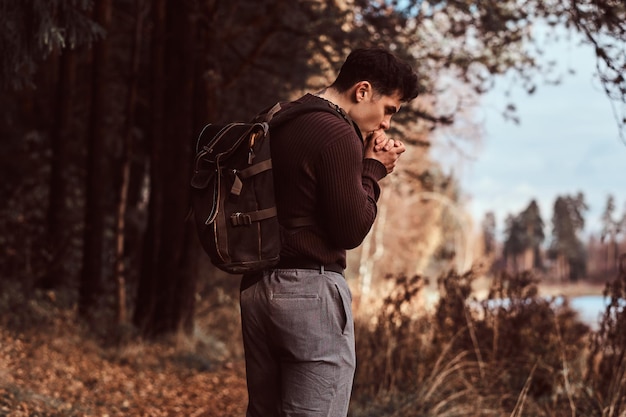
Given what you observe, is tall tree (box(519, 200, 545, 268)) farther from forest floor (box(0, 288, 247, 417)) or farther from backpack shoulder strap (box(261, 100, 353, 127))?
backpack shoulder strap (box(261, 100, 353, 127))

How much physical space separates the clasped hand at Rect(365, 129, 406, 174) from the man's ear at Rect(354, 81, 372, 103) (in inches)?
6.2

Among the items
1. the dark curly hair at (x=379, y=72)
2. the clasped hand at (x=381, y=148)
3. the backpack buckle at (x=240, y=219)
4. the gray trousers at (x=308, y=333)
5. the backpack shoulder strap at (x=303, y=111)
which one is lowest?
the gray trousers at (x=308, y=333)

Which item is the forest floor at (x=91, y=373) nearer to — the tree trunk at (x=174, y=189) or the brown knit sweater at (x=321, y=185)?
the tree trunk at (x=174, y=189)

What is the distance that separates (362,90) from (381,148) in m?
0.23

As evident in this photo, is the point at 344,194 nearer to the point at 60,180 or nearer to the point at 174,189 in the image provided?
the point at 174,189

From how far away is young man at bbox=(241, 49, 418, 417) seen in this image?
3062mm

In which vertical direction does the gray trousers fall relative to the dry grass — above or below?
above

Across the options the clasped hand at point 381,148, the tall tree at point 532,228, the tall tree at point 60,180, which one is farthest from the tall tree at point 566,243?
the clasped hand at point 381,148

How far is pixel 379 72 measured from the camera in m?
3.18

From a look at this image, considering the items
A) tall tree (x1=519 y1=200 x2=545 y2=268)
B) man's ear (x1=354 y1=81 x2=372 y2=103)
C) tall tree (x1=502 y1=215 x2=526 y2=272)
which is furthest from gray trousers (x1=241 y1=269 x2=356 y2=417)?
tall tree (x1=502 y1=215 x2=526 y2=272)

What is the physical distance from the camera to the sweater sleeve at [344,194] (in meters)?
3.04

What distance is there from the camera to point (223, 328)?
46.6ft

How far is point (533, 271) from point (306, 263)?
538 centimetres

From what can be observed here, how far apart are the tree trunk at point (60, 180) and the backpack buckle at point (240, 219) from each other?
398 inches
